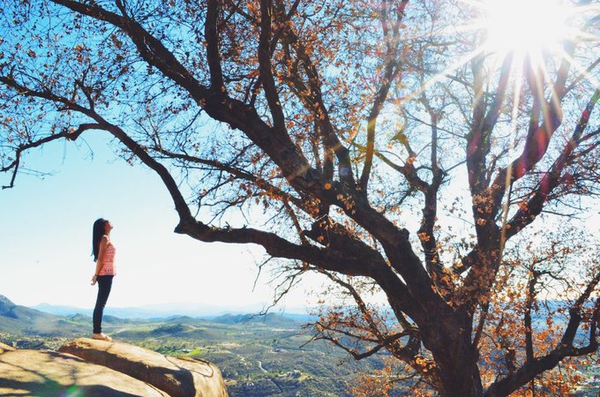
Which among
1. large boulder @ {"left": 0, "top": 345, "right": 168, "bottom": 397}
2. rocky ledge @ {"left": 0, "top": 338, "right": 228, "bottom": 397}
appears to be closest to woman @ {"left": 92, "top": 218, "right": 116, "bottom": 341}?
rocky ledge @ {"left": 0, "top": 338, "right": 228, "bottom": 397}

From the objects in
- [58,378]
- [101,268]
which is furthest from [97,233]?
[58,378]

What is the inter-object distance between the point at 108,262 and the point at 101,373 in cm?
328

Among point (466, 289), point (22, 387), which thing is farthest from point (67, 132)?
point (466, 289)

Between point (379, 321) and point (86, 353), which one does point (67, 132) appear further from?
point (379, 321)

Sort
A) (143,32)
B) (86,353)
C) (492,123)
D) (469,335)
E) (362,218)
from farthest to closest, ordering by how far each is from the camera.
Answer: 1. (492,123)
2. (469,335)
3. (362,218)
4. (143,32)
5. (86,353)

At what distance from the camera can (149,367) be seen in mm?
8359

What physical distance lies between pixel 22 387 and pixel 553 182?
13.0 m

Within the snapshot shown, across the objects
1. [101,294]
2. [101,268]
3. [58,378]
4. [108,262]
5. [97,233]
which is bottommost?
[58,378]

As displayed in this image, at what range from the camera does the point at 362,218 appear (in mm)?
10062

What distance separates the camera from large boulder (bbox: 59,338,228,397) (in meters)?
8.20

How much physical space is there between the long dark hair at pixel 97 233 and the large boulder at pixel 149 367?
203cm

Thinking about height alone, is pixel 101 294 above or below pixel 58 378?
above

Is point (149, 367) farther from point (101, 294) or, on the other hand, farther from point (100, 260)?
point (100, 260)

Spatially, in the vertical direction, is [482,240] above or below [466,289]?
above
